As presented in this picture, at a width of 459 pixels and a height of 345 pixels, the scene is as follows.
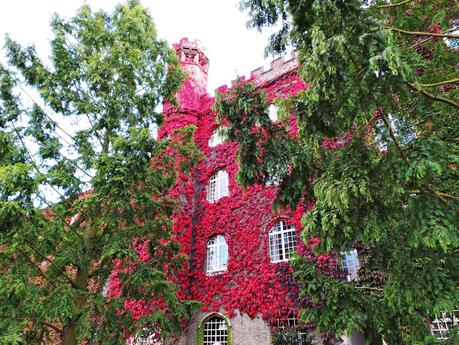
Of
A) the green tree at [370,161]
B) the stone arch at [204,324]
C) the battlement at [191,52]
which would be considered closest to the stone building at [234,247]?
the stone arch at [204,324]

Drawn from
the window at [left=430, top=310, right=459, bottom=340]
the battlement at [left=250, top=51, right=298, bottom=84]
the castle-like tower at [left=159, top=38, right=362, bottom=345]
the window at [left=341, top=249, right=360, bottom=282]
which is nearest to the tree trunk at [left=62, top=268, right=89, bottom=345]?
the castle-like tower at [left=159, top=38, right=362, bottom=345]

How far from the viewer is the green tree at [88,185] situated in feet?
20.2

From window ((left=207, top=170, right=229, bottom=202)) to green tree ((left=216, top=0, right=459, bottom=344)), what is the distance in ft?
28.6

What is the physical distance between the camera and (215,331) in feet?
39.5

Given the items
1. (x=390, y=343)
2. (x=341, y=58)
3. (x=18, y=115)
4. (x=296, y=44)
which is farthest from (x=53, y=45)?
(x=390, y=343)

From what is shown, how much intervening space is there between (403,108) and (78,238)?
308 inches

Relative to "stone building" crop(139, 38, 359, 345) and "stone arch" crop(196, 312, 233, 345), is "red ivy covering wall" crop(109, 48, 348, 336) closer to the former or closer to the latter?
"stone building" crop(139, 38, 359, 345)

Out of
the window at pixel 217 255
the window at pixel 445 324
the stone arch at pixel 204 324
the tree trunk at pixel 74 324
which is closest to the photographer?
the window at pixel 445 324

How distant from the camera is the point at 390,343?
5238 mm

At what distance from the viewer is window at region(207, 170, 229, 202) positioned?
49.3ft

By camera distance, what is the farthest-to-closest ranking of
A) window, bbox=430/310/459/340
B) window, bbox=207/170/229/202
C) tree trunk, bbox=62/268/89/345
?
window, bbox=207/170/229/202 → tree trunk, bbox=62/268/89/345 → window, bbox=430/310/459/340

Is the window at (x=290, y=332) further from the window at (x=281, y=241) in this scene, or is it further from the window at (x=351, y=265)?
the window at (x=351, y=265)

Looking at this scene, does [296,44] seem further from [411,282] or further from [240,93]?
[411,282]

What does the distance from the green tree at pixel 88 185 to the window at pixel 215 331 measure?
4288 mm
